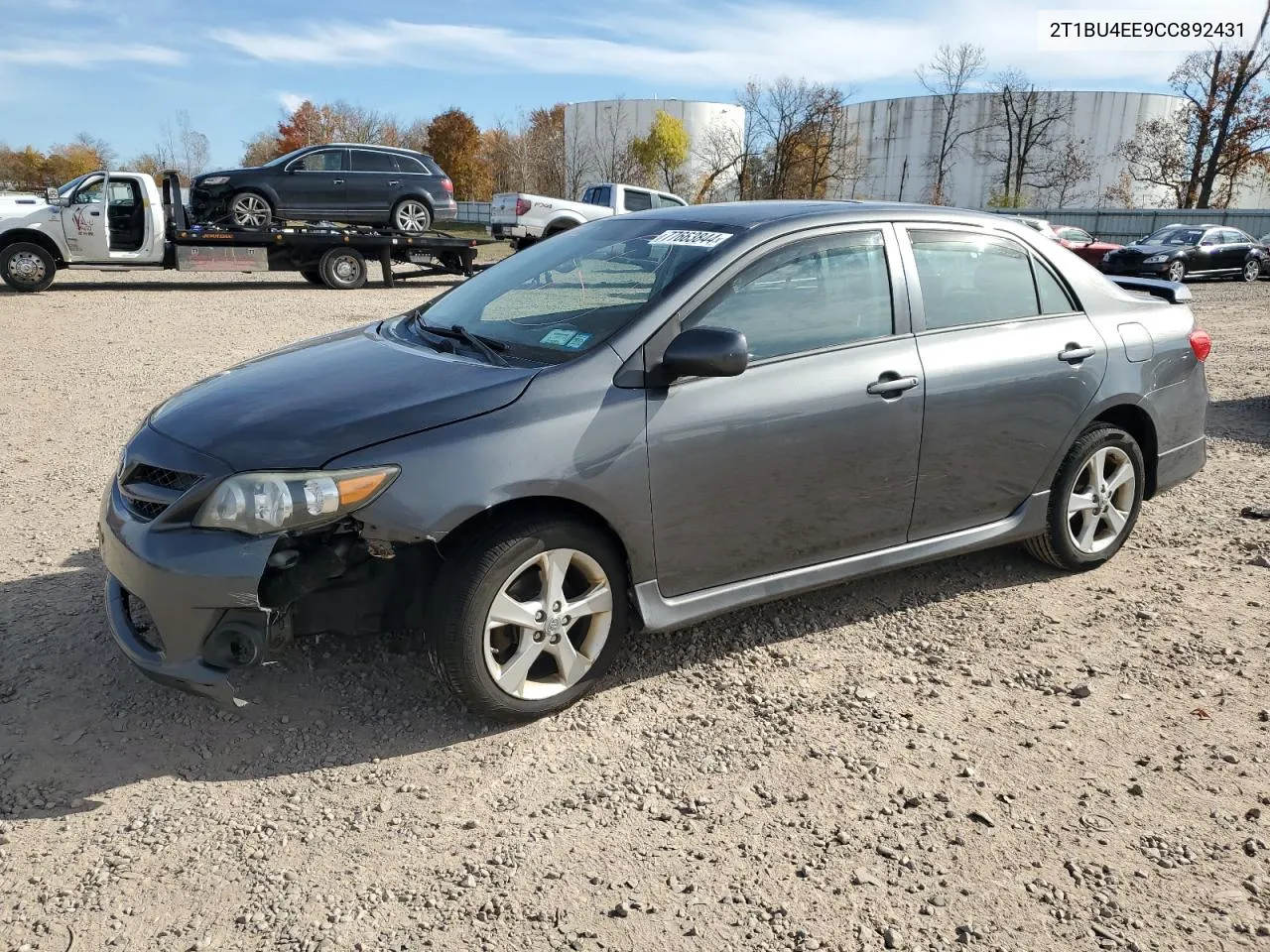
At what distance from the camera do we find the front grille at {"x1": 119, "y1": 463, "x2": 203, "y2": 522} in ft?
9.88

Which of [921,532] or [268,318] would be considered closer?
[921,532]

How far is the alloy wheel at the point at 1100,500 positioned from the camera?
14.6ft

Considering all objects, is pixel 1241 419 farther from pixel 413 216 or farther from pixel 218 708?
pixel 413 216

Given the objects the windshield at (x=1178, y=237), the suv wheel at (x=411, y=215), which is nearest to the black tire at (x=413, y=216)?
the suv wheel at (x=411, y=215)

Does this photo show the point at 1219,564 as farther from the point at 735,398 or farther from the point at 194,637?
the point at 194,637

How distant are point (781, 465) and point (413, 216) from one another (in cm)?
1762

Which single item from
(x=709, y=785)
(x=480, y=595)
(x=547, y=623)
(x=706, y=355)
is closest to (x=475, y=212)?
(x=706, y=355)

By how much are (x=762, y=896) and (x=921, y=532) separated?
1893 mm

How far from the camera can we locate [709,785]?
9.70ft

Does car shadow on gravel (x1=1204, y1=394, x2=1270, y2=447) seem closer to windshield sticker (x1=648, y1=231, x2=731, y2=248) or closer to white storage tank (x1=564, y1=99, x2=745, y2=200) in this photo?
windshield sticker (x1=648, y1=231, x2=731, y2=248)

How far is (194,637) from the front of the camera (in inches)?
114

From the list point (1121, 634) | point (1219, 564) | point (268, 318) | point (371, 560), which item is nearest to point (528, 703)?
point (371, 560)

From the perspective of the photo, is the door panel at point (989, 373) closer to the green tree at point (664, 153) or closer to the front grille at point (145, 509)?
the front grille at point (145, 509)

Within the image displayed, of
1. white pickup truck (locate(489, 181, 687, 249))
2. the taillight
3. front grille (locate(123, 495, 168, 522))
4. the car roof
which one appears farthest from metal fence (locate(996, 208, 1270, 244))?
front grille (locate(123, 495, 168, 522))
